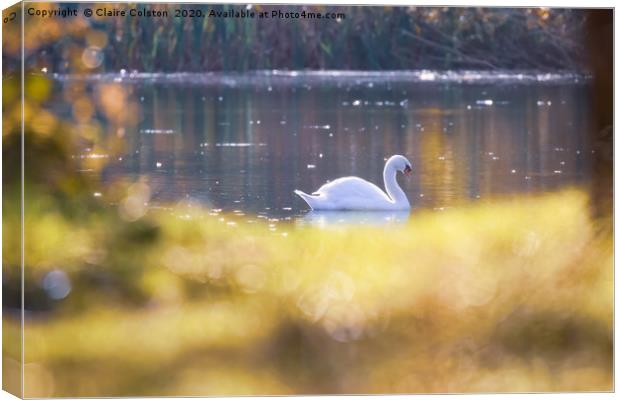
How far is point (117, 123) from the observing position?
7.23m

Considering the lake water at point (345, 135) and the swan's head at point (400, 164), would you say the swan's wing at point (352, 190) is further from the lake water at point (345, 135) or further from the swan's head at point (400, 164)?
the swan's head at point (400, 164)

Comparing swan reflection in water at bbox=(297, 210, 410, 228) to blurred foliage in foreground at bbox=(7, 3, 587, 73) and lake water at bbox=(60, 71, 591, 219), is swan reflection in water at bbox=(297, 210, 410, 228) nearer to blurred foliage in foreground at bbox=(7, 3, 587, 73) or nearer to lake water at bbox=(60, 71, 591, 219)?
lake water at bbox=(60, 71, 591, 219)

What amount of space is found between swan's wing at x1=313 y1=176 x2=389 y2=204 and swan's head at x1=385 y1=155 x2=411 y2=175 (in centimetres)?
17

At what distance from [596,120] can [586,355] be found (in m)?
0.97

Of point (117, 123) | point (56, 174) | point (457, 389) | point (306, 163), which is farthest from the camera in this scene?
point (306, 163)

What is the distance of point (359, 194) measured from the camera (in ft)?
26.6

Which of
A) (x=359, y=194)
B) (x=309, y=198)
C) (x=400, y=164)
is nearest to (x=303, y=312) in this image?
(x=309, y=198)

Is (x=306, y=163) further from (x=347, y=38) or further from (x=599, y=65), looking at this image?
(x=599, y=65)

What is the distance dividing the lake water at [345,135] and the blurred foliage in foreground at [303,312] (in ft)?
1.04

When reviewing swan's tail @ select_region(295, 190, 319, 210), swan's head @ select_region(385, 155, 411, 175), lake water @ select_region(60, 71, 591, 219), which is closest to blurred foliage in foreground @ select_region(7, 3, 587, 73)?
lake water @ select_region(60, 71, 591, 219)

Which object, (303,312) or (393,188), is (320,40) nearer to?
(393,188)

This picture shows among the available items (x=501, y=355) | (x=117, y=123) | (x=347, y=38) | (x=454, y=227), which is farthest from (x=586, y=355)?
(x=117, y=123)

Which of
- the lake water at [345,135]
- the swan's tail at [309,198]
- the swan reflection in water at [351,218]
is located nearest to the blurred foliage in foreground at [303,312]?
the lake water at [345,135]

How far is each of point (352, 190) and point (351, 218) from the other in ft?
0.55
